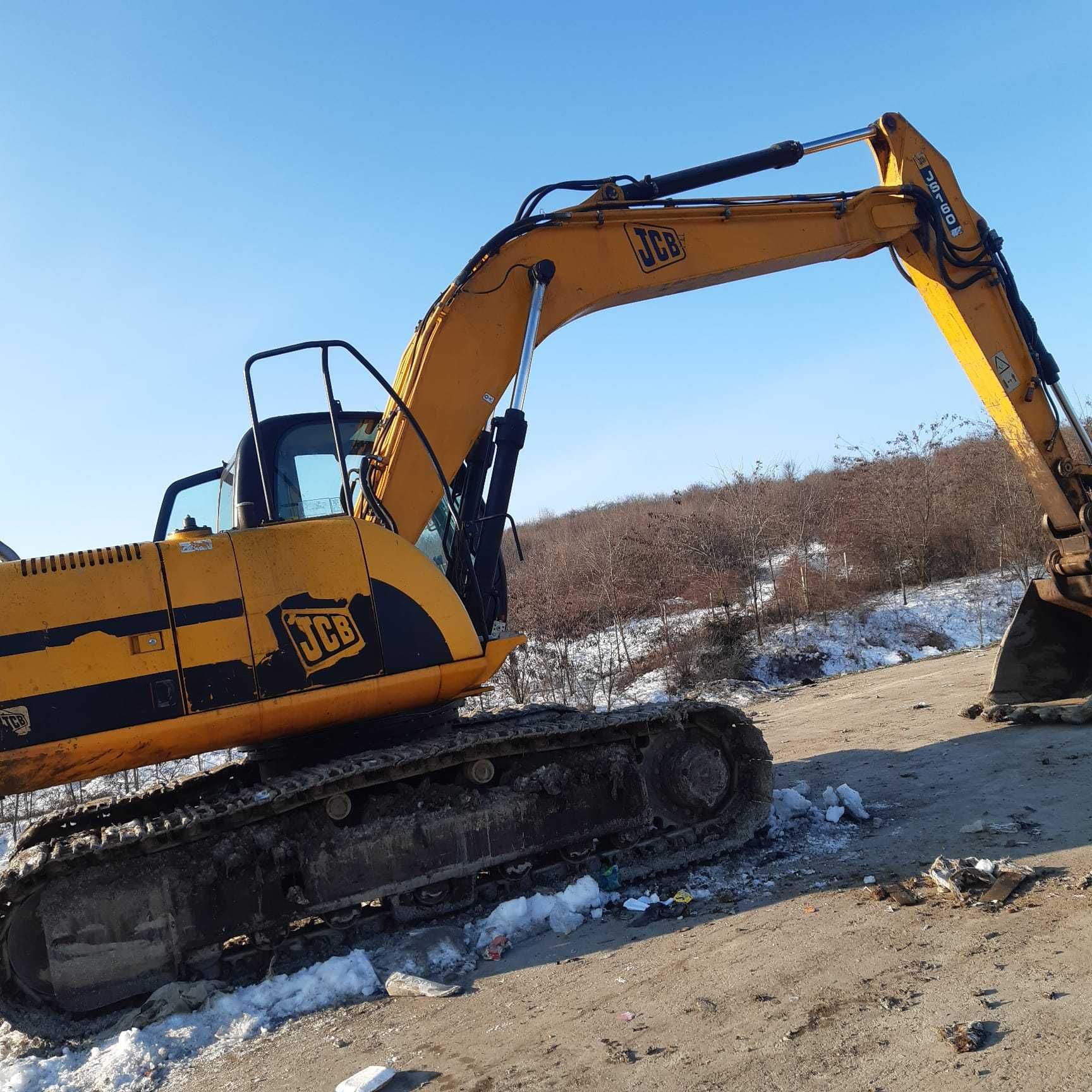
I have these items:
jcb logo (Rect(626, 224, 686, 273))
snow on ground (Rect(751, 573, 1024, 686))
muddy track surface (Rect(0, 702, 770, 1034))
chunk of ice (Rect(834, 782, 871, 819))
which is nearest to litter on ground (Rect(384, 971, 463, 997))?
muddy track surface (Rect(0, 702, 770, 1034))

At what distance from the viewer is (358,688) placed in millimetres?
4691

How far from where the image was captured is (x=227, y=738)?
4523 mm

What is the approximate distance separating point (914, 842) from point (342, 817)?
3.15 metres

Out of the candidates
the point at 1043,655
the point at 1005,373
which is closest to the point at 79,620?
the point at 1005,373

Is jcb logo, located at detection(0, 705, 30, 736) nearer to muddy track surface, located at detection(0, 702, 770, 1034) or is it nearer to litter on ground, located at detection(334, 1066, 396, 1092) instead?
muddy track surface, located at detection(0, 702, 770, 1034)

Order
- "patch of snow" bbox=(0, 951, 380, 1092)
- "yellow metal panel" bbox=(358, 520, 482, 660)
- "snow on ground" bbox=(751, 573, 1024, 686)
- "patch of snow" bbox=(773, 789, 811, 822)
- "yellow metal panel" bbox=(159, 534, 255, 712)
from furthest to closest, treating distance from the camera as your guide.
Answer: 1. "snow on ground" bbox=(751, 573, 1024, 686)
2. "patch of snow" bbox=(773, 789, 811, 822)
3. "yellow metal panel" bbox=(358, 520, 482, 660)
4. "yellow metal panel" bbox=(159, 534, 255, 712)
5. "patch of snow" bbox=(0, 951, 380, 1092)

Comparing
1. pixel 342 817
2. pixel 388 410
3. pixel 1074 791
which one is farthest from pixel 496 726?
pixel 1074 791

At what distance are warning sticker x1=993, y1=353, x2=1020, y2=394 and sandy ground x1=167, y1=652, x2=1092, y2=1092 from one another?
10.5ft

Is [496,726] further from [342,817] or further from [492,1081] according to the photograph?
[492,1081]

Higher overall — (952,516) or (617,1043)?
(952,516)

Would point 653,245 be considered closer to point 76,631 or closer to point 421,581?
point 421,581

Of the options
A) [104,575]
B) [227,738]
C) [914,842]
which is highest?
[104,575]

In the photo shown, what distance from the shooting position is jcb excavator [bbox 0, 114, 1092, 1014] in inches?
168

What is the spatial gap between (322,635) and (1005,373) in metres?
5.60
